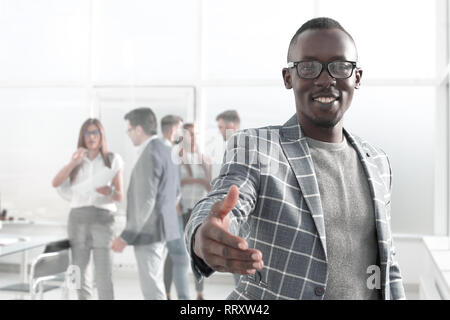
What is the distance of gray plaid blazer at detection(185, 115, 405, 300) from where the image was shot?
0.76 metres

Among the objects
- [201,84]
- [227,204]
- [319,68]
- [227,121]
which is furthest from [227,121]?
[227,204]

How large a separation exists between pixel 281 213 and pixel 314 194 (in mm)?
57

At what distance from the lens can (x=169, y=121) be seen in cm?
243

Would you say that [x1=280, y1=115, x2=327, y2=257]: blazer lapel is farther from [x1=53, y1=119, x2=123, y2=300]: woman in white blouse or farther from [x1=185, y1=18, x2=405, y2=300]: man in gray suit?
[x1=53, y1=119, x2=123, y2=300]: woman in white blouse

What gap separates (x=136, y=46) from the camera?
2.47m

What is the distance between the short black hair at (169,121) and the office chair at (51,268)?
0.75 meters

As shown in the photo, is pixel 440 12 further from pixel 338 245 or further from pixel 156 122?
pixel 338 245

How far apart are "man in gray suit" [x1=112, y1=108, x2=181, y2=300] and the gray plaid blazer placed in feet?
5.38

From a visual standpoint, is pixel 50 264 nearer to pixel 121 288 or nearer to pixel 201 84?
pixel 121 288

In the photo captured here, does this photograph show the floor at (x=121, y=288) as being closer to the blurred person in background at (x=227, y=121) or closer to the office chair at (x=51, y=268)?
the office chair at (x=51, y=268)

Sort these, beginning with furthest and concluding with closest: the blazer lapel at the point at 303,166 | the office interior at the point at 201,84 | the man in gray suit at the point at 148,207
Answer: the man in gray suit at the point at 148,207
the office interior at the point at 201,84
the blazer lapel at the point at 303,166

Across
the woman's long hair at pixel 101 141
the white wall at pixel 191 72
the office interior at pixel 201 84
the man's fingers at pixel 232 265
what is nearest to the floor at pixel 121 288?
the office interior at pixel 201 84

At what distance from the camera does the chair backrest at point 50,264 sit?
2504mm
